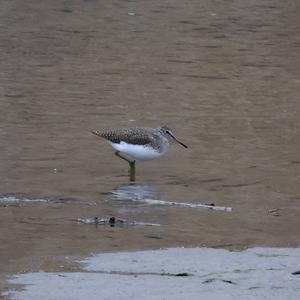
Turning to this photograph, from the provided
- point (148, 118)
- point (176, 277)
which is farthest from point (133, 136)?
point (176, 277)

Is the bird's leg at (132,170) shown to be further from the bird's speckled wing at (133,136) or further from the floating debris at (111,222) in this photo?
the floating debris at (111,222)

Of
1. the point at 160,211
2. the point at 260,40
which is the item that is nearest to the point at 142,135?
the point at 160,211

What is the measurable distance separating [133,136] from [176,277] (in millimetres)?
5247

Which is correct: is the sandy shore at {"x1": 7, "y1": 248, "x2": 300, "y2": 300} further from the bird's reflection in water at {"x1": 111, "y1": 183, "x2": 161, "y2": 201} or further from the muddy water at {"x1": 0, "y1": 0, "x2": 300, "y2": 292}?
the bird's reflection in water at {"x1": 111, "y1": 183, "x2": 161, "y2": 201}

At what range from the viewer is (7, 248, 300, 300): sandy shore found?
8.28 metres

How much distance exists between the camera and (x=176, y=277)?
347 inches

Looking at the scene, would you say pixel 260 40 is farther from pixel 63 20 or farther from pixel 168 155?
pixel 168 155

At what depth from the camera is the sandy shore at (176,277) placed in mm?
8281

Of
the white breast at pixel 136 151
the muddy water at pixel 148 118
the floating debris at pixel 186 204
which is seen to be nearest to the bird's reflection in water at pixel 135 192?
the muddy water at pixel 148 118

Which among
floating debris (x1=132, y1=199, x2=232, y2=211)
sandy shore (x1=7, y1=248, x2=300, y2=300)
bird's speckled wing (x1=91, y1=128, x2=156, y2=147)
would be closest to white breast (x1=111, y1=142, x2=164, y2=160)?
bird's speckled wing (x1=91, y1=128, x2=156, y2=147)

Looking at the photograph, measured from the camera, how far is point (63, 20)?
26.8 m

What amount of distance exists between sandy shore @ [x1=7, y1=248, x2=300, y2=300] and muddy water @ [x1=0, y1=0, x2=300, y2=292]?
481mm

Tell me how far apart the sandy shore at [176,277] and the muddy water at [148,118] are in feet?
1.58

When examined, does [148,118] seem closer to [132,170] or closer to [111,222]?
[132,170]
